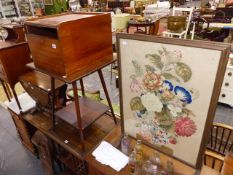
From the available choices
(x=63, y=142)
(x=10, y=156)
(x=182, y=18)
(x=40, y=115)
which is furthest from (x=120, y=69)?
(x=182, y=18)

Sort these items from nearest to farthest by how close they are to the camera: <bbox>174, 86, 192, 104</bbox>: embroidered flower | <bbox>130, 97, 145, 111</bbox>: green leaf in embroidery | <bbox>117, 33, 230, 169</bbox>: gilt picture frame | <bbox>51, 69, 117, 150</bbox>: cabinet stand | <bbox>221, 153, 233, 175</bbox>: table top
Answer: <bbox>117, 33, 230, 169</bbox>: gilt picture frame, <bbox>174, 86, 192, 104</bbox>: embroidered flower, <bbox>221, 153, 233, 175</bbox>: table top, <bbox>130, 97, 145, 111</bbox>: green leaf in embroidery, <bbox>51, 69, 117, 150</bbox>: cabinet stand

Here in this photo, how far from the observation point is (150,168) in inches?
47.2

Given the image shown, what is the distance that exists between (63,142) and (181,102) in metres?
1.00

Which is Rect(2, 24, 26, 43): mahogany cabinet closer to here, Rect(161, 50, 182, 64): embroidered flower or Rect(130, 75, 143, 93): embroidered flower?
Rect(130, 75, 143, 93): embroidered flower

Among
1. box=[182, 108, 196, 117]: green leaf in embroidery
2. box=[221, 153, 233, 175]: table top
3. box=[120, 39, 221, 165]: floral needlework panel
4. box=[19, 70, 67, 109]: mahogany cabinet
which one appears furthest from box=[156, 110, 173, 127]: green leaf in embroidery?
box=[19, 70, 67, 109]: mahogany cabinet

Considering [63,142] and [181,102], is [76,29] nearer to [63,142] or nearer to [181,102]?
[181,102]

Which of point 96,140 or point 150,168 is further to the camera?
point 96,140

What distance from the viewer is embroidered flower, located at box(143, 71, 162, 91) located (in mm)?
1044

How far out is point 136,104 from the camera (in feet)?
4.05

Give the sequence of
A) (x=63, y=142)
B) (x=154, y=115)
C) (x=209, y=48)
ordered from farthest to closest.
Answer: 1. (x=63, y=142)
2. (x=154, y=115)
3. (x=209, y=48)

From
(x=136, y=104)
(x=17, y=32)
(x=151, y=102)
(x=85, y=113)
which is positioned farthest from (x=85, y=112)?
(x=17, y=32)

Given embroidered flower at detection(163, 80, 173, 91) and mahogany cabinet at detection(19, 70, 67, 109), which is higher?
embroidered flower at detection(163, 80, 173, 91)

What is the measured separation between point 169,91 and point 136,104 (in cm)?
28

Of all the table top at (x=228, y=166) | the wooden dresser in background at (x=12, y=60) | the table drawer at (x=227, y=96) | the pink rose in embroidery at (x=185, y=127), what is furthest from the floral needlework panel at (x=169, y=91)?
the table drawer at (x=227, y=96)
